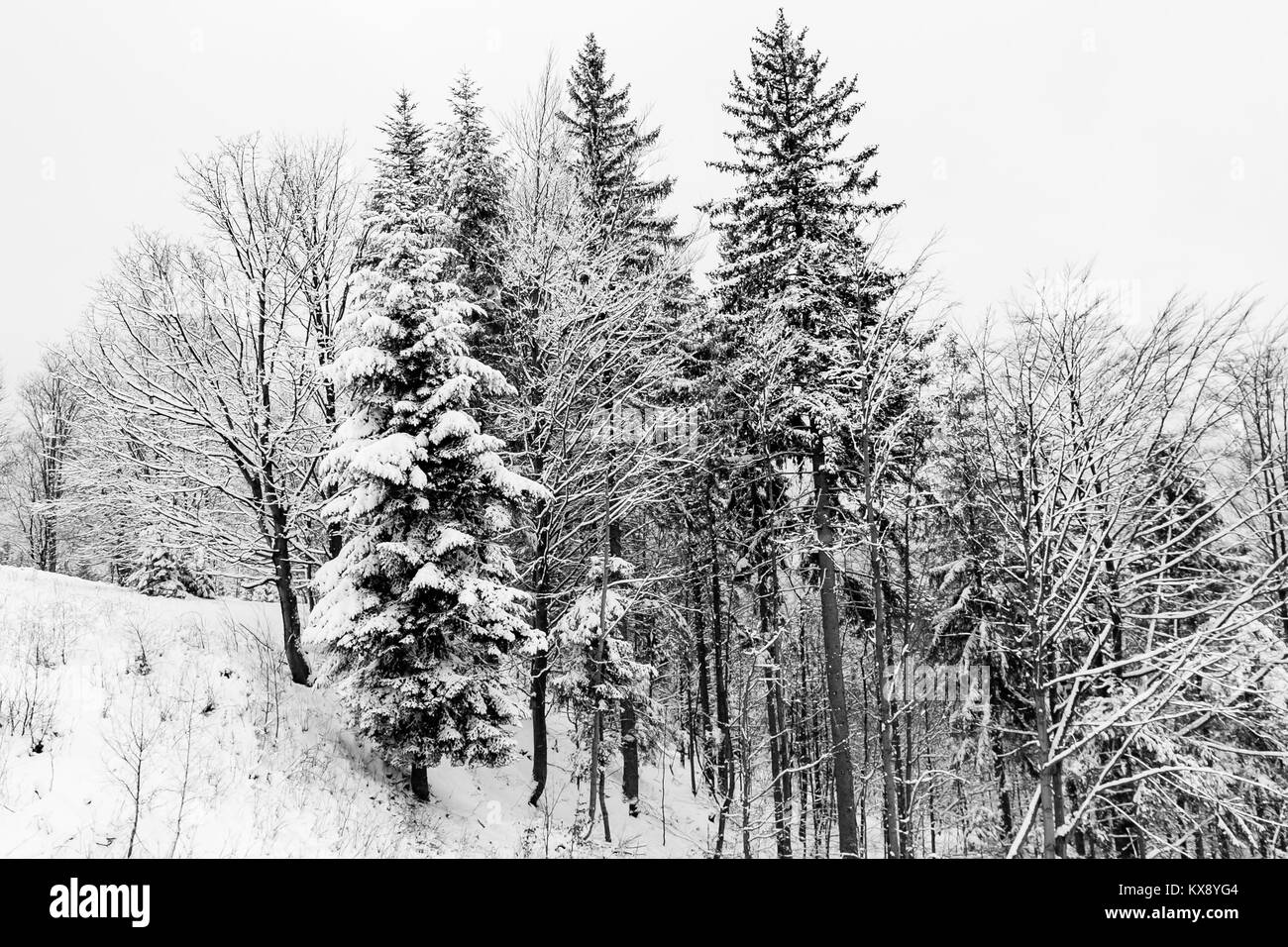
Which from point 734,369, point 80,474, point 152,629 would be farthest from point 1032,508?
point 80,474

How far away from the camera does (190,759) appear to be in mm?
7773

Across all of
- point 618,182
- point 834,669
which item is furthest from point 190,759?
point 618,182

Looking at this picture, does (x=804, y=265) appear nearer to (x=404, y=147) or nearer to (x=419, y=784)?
(x=404, y=147)

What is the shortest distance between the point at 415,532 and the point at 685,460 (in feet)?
24.0

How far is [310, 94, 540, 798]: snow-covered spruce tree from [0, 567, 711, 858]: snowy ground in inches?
40.7

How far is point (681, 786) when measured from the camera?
22344mm

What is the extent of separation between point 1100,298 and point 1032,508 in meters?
2.66

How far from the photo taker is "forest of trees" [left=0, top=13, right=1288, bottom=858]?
6.12 metres

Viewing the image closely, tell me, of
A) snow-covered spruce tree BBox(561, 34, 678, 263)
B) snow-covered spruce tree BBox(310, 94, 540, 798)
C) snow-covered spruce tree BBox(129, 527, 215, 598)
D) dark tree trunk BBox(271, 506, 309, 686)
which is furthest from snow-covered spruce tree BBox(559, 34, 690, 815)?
snow-covered spruce tree BBox(129, 527, 215, 598)

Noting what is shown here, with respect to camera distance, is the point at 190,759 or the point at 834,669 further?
the point at 834,669

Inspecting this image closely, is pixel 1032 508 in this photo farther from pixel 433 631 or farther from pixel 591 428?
pixel 591 428

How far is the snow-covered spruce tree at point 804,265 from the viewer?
39.5ft
